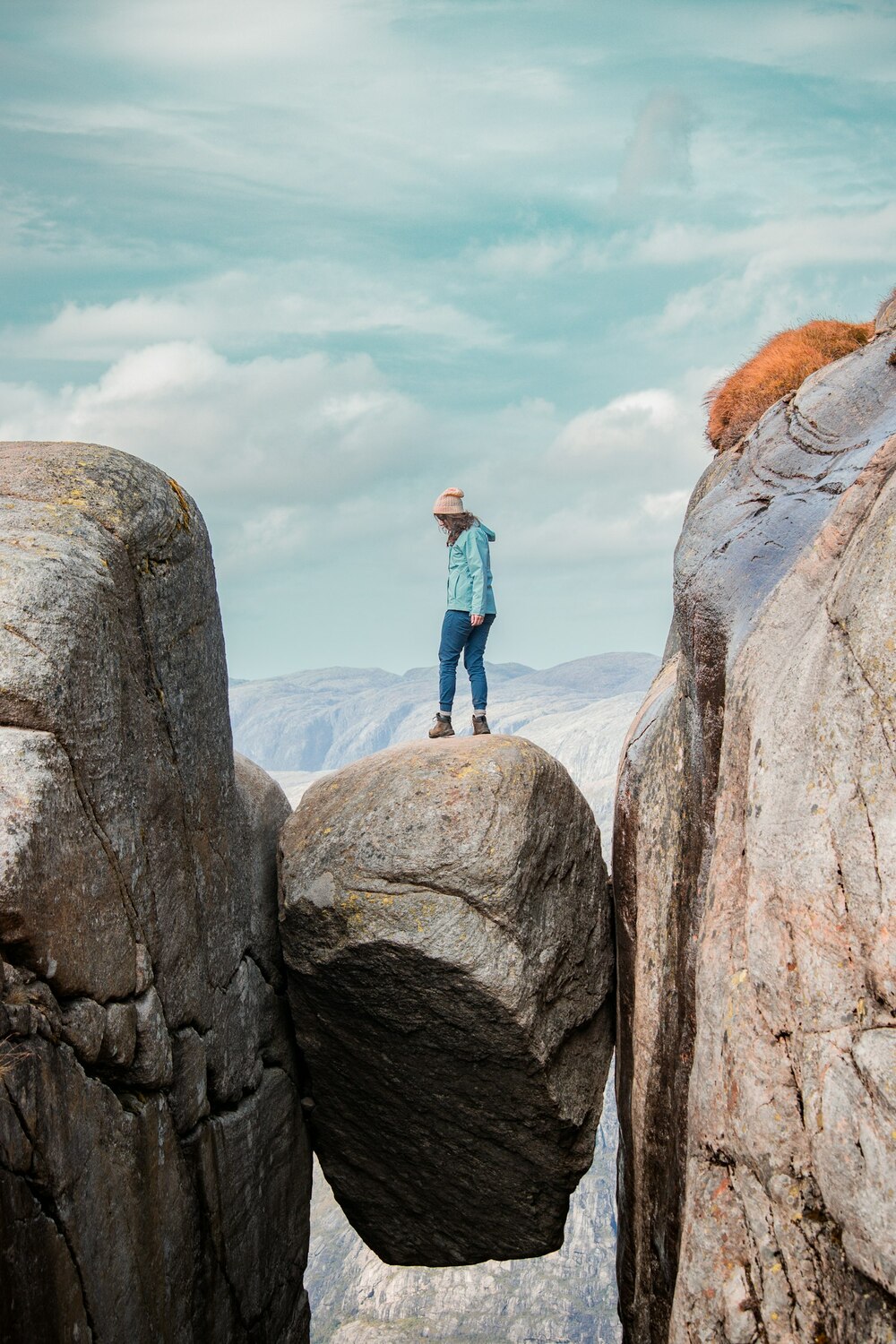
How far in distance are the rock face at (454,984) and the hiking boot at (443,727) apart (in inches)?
57.7

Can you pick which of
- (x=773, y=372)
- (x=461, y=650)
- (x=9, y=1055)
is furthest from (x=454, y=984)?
(x=773, y=372)

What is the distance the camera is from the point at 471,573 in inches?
720

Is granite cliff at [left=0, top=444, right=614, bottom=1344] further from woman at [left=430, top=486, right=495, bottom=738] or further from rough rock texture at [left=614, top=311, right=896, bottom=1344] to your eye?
woman at [left=430, top=486, right=495, bottom=738]

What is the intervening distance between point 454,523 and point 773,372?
5.69m

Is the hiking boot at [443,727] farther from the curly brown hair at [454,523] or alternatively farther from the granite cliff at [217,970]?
the curly brown hair at [454,523]

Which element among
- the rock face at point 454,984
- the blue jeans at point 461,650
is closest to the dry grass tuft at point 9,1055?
the rock face at point 454,984

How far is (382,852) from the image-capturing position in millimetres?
14859

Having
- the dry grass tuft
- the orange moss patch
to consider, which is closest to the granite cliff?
the dry grass tuft

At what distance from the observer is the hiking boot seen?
18.1 metres

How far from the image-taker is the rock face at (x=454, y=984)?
47.6ft

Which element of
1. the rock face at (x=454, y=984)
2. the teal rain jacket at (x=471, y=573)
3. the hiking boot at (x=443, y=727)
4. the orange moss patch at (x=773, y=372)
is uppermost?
the orange moss patch at (x=773, y=372)

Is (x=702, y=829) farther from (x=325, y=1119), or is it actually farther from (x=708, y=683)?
(x=325, y=1119)

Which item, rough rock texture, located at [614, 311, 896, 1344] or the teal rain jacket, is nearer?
rough rock texture, located at [614, 311, 896, 1344]

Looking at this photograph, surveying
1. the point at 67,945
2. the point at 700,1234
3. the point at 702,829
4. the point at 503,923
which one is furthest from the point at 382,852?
the point at 700,1234
